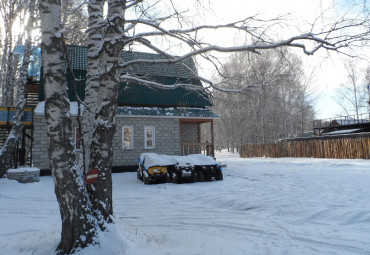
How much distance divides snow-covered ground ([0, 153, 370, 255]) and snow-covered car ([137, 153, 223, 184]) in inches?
38.4

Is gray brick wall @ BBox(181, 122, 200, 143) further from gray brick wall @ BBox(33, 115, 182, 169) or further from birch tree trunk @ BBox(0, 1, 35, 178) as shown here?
birch tree trunk @ BBox(0, 1, 35, 178)

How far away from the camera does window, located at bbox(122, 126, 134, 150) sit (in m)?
15.6

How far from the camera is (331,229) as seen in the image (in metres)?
4.67

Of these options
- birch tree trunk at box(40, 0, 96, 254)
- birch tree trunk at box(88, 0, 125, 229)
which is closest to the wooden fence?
birch tree trunk at box(88, 0, 125, 229)

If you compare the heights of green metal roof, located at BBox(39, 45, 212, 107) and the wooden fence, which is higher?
green metal roof, located at BBox(39, 45, 212, 107)

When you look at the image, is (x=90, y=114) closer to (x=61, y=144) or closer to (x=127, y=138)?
(x=61, y=144)

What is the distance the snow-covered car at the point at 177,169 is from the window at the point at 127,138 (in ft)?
14.5

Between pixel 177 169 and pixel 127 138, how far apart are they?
6084 millimetres

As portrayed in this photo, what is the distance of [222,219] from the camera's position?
561 centimetres

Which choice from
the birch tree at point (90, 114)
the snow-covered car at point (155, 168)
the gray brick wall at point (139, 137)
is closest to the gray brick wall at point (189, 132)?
the gray brick wall at point (139, 137)

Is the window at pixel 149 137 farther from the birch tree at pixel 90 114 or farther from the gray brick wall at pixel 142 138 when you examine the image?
the birch tree at pixel 90 114

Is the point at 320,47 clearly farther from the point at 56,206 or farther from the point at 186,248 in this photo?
the point at 56,206

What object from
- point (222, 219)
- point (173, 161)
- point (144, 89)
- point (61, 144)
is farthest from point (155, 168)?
point (144, 89)

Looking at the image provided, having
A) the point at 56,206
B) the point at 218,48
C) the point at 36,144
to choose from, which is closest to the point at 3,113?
the point at 36,144
